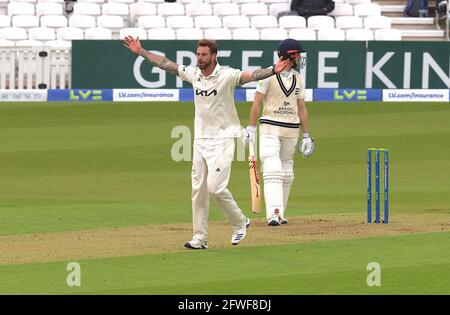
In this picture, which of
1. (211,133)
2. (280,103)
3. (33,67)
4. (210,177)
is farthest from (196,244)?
(33,67)

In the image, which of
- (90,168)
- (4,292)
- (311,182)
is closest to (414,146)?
(311,182)

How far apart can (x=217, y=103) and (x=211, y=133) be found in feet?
0.92

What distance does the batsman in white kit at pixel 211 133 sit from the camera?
12062mm

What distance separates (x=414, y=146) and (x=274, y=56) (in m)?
6.15

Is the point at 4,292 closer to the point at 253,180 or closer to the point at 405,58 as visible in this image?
the point at 253,180

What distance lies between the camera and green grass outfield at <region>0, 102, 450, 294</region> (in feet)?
34.9

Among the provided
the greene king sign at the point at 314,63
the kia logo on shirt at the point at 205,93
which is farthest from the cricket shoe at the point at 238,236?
the greene king sign at the point at 314,63

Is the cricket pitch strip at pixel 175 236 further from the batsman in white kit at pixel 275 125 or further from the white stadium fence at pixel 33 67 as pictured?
the white stadium fence at pixel 33 67

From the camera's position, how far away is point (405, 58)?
28406mm

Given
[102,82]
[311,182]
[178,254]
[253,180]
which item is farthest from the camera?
[102,82]

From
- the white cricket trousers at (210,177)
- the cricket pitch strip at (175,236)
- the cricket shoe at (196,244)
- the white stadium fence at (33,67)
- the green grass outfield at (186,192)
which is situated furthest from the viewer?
the white stadium fence at (33,67)

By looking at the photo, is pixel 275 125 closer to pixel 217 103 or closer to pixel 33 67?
pixel 217 103

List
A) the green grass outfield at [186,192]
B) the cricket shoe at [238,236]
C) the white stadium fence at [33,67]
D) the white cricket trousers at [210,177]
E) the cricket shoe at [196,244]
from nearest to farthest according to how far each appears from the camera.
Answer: the green grass outfield at [186,192] < the white cricket trousers at [210,177] < the cricket shoe at [196,244] < the cricket shoe at [238,236] < the white stadium fence at [33,67]

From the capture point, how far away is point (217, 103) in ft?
40.1
